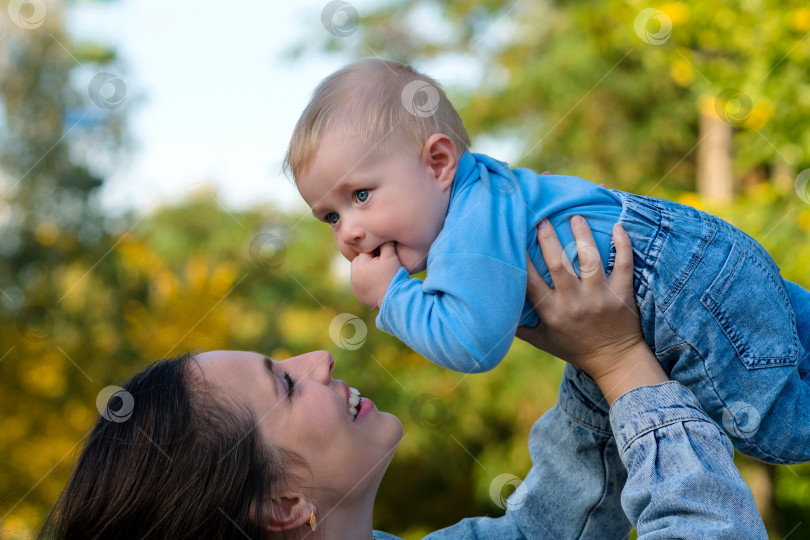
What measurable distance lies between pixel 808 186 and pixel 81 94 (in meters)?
8.97

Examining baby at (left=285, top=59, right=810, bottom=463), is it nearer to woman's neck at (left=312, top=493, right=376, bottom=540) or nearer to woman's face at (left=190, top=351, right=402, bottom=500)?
woman's face at (left=190, top=351, right=402, bottom=500)

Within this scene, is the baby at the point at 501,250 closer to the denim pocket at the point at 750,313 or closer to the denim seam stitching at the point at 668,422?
the denim pocket at the point at 750,313

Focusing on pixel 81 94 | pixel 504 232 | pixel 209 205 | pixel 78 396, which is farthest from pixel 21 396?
pixel 504 232

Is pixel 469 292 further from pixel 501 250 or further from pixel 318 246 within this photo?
pixel 318 246

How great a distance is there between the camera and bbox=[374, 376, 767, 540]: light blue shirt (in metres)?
1.33

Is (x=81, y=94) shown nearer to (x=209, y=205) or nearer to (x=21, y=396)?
(x=209, y=205)

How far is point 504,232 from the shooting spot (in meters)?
1.53

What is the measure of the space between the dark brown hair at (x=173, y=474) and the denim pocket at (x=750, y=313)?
3.12 feet

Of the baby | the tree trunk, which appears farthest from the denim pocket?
the tree trunk

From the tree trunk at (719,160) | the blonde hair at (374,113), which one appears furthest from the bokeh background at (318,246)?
the blonde hair at (374,113)

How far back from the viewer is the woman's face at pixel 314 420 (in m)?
1.67

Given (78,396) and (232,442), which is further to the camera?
(78,396)

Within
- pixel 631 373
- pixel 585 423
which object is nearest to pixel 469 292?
pixel 631 373

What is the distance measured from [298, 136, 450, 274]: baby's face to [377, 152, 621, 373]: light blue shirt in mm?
47
